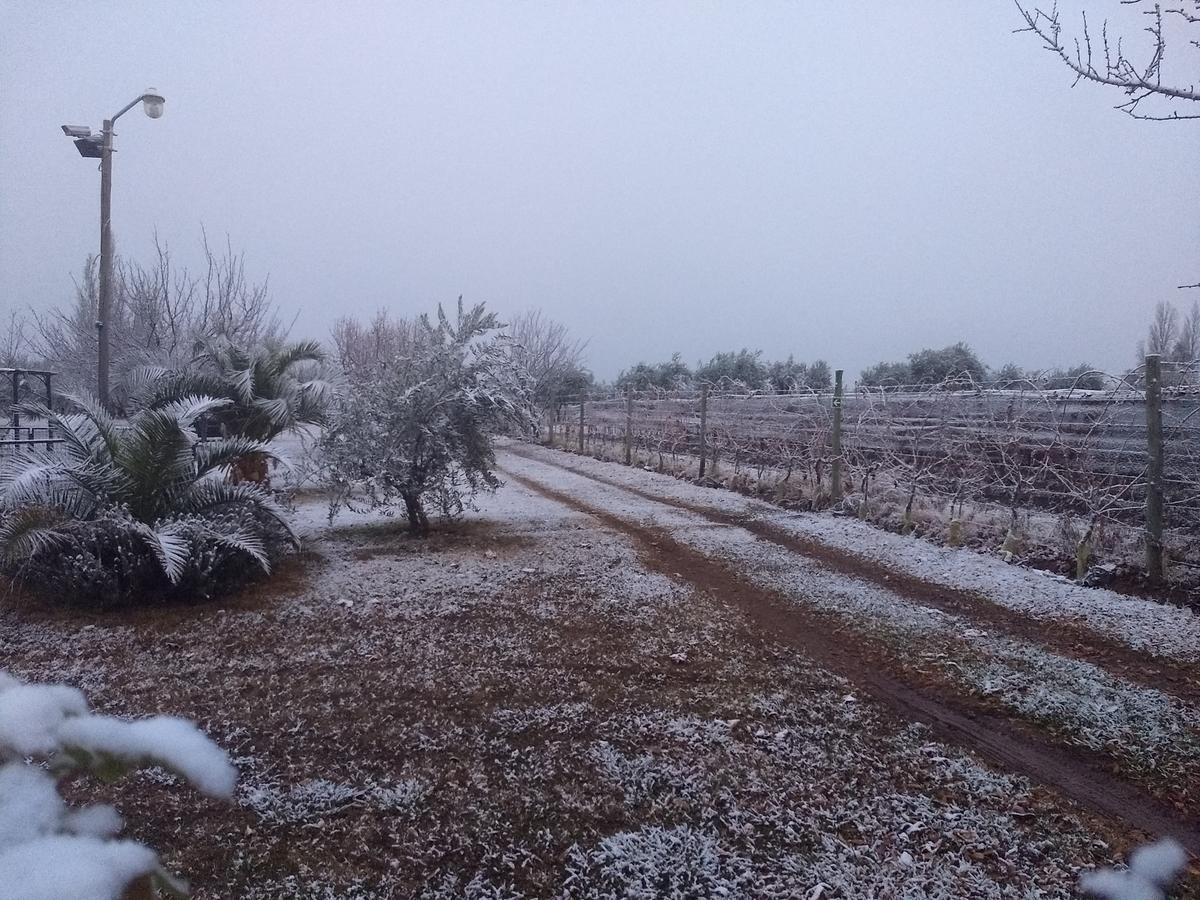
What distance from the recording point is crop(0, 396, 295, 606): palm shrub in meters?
4.73

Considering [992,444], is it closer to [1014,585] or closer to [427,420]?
[1014,585]

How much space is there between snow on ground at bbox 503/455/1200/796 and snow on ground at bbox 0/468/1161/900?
2.16ft

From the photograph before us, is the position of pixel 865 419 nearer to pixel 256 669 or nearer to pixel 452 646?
pixel 452 646

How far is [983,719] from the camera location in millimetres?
3340

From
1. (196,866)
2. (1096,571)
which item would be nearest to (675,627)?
(196,866)

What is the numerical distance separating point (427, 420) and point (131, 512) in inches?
102

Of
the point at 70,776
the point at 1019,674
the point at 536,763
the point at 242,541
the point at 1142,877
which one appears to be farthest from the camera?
the point at 242,541

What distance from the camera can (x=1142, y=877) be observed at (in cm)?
152

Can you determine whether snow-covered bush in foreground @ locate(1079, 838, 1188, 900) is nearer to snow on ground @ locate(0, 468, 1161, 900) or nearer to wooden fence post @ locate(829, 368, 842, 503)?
snow on ground @ locate(0, 468, 1161, 900)

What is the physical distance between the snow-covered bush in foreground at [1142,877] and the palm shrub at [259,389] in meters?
8.29

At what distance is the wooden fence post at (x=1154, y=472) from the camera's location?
17.1 ft

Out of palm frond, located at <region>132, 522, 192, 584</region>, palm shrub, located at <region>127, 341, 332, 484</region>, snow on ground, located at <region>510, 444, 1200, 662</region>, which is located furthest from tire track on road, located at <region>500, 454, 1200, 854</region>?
palm shrub, located at <region>127, 341, 332, 484</region>

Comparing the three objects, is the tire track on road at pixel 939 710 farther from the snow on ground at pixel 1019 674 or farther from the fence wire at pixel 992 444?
the fence wire at pixel 992 444

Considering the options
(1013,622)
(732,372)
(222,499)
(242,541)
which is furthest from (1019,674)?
(732,372)
